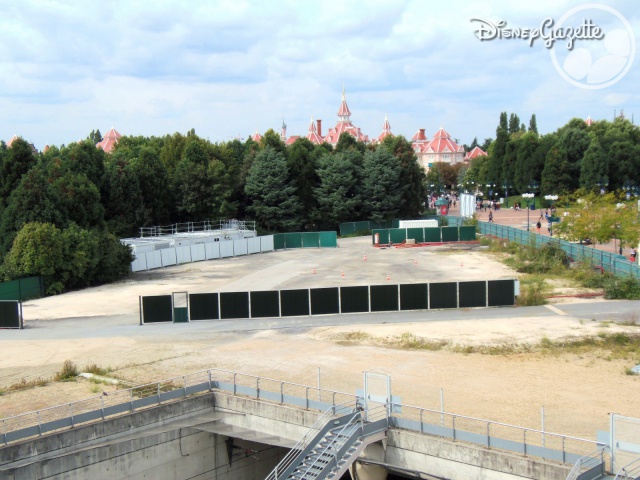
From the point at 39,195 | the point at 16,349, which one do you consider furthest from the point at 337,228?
the point at 16,349

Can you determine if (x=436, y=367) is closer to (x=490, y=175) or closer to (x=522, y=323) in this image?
(x=522, y=323)

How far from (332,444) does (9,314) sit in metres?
23.9

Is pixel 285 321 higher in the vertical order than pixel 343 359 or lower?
higher

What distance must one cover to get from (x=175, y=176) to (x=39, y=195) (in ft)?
89.4

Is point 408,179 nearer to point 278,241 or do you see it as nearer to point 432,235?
point 432,235

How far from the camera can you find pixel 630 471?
16578 mm

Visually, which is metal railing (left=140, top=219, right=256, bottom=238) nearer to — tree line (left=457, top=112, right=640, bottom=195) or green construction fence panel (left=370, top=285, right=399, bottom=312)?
green construction fence panel (left=370, top=285, right=399, bottom=312)

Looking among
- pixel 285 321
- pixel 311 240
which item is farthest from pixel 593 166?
pixel 285 321

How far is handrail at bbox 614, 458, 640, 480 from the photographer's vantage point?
16172 mm

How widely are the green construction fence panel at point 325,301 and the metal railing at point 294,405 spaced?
11.8 meters

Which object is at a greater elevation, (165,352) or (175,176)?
(175,176)

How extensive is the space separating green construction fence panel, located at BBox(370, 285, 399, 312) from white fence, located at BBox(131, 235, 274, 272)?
2388 centimetres

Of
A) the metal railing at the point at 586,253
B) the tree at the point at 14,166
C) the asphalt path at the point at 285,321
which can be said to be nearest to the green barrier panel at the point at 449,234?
the metal railing at the point at 586,253

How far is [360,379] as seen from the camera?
1000 inches
